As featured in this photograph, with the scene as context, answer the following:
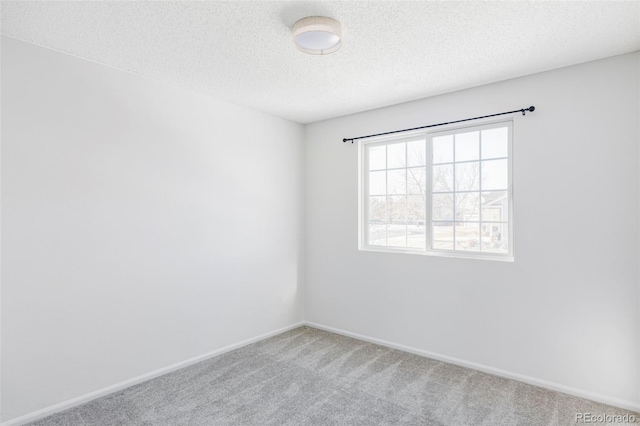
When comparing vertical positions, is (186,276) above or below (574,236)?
below

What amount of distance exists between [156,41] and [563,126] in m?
3.03

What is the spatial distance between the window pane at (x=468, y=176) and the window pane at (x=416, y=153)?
1.23 feet

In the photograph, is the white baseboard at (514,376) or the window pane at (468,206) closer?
the white baseboard at (514,376)

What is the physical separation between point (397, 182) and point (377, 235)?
2.07ft

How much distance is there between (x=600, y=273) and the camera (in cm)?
261

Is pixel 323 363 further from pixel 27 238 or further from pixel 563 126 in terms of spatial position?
pixel 563 126

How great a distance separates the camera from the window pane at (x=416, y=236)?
3.62 m

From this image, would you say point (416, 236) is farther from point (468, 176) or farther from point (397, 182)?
point (468, 176)

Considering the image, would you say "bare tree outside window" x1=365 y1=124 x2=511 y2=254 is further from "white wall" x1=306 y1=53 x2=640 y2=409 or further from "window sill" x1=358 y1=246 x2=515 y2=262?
"white wall" x1=306 y1=53 x2=640 y2=409

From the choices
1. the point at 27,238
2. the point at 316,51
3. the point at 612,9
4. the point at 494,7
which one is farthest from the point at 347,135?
the point at 27,238

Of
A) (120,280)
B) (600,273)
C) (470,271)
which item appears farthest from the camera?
(470,271)

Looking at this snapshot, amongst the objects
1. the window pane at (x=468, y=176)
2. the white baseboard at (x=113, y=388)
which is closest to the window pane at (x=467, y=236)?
the window pane at (x=468, y=176)

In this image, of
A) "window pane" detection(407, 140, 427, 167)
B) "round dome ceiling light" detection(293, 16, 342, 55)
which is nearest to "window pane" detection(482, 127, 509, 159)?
"window pane" detection(407, 140, 427, 167)

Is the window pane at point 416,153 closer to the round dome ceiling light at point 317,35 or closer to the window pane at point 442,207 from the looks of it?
the window pane at point 442,207
